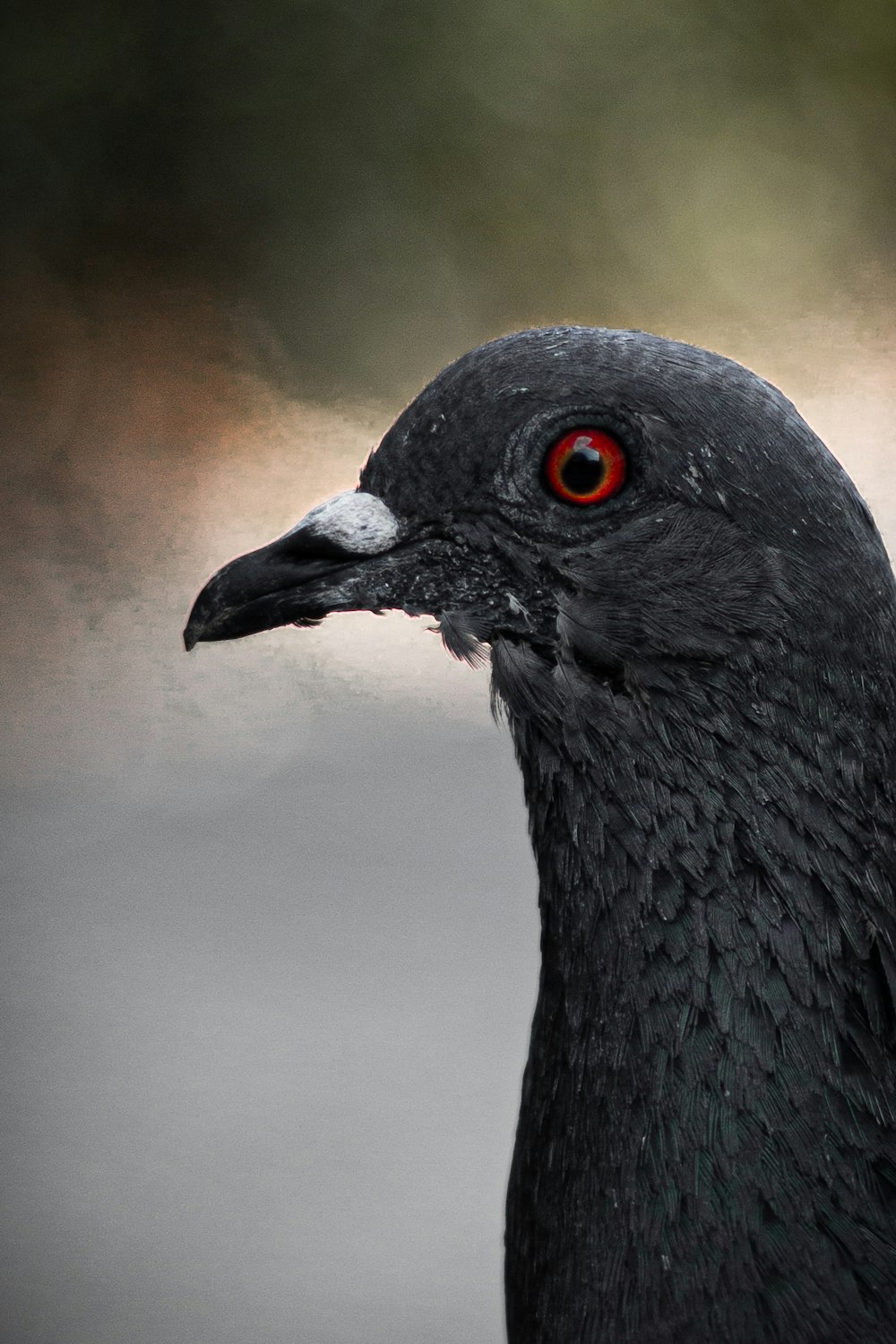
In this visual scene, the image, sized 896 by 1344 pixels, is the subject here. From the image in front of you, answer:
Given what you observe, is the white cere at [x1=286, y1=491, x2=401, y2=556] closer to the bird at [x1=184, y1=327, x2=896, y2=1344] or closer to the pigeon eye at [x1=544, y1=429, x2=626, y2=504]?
the bird at [x1=184, y1=327, x2=896, y2=1344]

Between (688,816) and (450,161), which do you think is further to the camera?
(450,161)

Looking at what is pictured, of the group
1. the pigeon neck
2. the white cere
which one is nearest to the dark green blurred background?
the white cere

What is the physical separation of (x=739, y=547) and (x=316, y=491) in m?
3.37

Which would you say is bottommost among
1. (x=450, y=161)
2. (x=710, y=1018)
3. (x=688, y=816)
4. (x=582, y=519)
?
(x=710, y=1018)

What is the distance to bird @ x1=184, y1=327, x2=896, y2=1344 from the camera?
1412mm

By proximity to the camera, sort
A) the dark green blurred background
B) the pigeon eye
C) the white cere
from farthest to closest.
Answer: the dark green blurred background
the white cere
the pigeon eye

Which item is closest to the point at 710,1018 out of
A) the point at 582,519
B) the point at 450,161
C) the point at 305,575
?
the point at 582,519

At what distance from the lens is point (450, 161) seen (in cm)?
498

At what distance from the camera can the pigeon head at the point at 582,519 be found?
150 centimetres

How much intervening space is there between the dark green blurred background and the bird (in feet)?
11.3

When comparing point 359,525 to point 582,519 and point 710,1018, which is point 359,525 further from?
point 710,1018

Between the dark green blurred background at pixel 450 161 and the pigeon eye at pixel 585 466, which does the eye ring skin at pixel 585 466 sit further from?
the dark green blurred background at pixel 450 161

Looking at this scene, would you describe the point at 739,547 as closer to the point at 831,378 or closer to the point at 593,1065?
the point at 593,1065

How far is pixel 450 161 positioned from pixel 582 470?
3863mm
